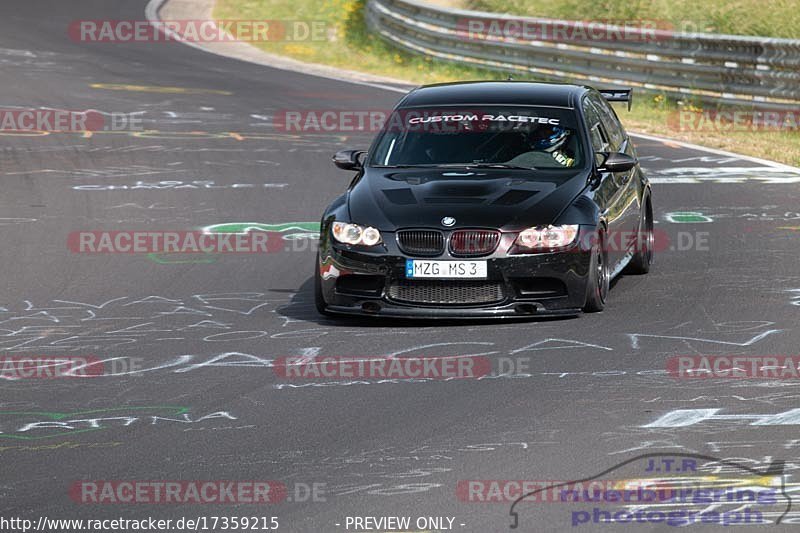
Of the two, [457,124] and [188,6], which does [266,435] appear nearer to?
[457,124]

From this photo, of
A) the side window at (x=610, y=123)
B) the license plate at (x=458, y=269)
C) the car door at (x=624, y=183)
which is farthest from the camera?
the side window at (x=610, y=123)

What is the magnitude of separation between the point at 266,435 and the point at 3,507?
149 cm

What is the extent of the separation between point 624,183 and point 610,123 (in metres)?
0.92

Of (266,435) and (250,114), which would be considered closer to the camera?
(266,435)

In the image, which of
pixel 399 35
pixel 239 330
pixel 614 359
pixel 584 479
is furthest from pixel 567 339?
pixel 399 35

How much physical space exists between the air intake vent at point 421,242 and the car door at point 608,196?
4.32 feet

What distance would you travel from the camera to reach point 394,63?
30.1 metres

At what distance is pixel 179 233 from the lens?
14.1 m

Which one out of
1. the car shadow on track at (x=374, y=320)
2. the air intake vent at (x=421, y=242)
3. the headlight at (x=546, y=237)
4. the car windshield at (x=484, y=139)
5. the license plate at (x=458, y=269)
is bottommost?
the car shadow on track at (x=374, y=320)

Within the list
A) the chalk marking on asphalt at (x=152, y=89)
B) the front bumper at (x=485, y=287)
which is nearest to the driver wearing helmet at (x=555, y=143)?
the front bumper at (x=485, y=287)

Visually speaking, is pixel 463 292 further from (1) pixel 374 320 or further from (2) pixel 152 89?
(2) pixel 152 89

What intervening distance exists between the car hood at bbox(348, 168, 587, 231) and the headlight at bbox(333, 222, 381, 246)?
0.06 m

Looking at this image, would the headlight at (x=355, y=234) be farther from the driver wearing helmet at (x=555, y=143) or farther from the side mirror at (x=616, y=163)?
the side mirror at (x=616, y=163)

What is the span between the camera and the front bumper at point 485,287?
9844mm
